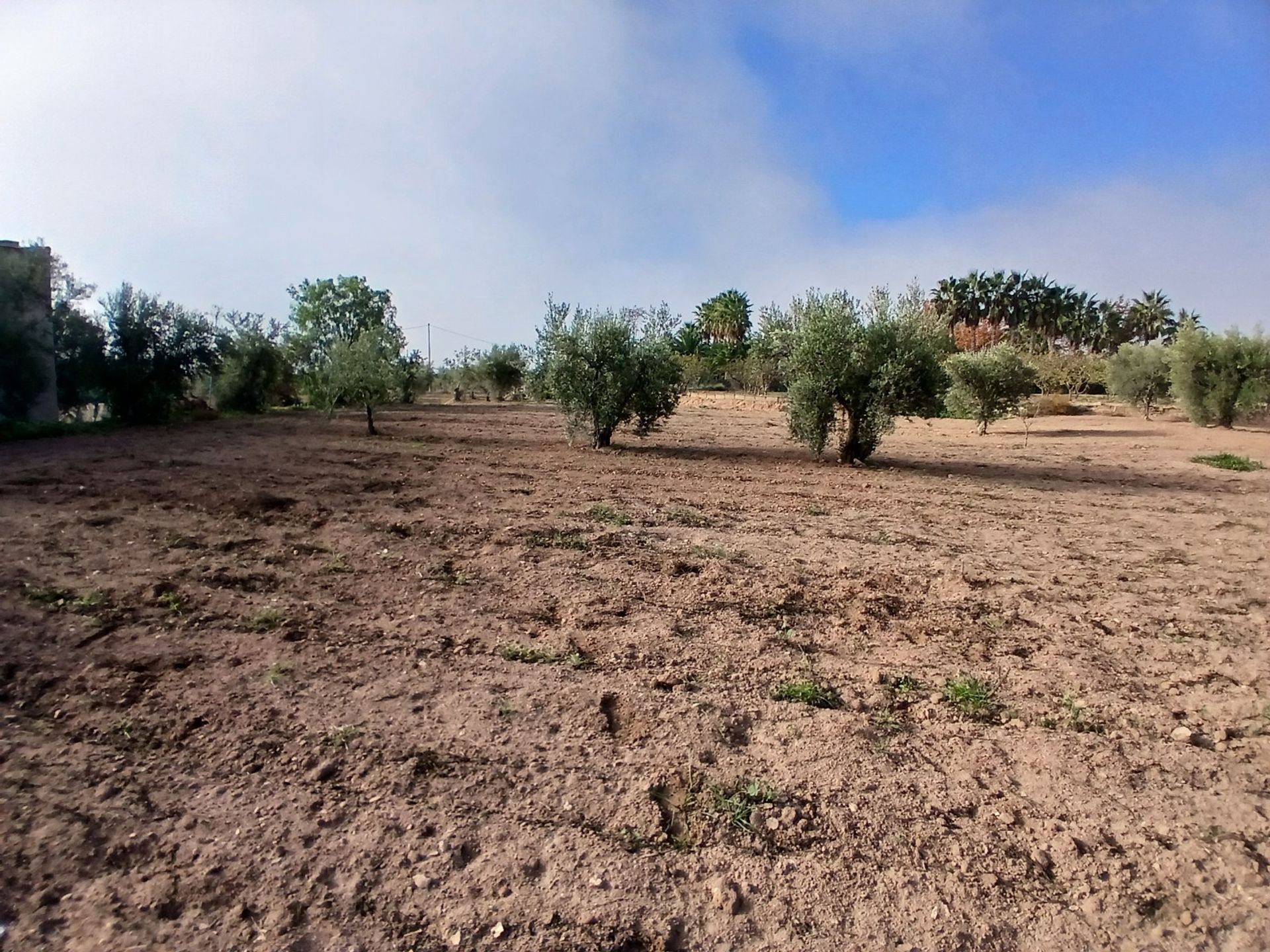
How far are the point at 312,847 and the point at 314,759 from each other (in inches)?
24.8

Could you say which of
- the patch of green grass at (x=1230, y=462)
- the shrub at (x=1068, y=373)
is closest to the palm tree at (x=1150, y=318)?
the shrub at (x=1068, y=373)

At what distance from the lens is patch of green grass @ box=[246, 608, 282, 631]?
5.19 m

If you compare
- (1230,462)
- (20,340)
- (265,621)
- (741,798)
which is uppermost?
(20,340)

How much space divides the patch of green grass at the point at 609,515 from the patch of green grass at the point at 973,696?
4970 millimetres

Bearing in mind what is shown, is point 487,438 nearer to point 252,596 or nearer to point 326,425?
point 326,425

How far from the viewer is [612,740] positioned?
3953mm

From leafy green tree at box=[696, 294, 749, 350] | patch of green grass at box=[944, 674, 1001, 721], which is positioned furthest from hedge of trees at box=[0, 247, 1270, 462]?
leafy green tree at box=[696, 294, 749, 350]

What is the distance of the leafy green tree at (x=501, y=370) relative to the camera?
51.8 metres

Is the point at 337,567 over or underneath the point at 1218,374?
underneath

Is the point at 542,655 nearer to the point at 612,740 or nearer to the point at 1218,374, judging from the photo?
the point at 612,740

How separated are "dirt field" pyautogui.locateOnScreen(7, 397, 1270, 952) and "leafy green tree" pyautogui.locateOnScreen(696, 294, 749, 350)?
247 feet

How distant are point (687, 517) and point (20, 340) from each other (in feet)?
66.0

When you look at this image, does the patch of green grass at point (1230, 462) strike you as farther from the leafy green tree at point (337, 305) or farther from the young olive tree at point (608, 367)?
the leafy green tree at point (337, 305)

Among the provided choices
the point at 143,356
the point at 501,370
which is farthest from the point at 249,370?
the point at 501,370
